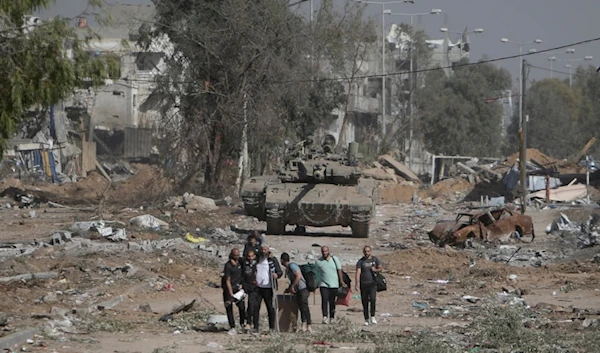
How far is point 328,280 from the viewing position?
51.9 feet

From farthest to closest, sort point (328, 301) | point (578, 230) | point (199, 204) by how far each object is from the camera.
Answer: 1. point (199, 204)
2. point (578, 230)
3. point (328, 301)

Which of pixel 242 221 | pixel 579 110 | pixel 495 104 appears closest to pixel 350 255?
pixel 242 221

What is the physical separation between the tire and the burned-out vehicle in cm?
362

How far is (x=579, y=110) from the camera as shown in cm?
9806

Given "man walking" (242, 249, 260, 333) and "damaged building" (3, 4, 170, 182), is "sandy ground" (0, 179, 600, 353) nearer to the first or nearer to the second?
"man walking" (242, 249, 260, 333)

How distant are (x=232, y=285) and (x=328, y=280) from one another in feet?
4.93

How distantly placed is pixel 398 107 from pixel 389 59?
139 inches

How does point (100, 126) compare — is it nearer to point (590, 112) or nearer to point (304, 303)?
point (590, 112)

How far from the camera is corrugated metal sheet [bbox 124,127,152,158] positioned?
67688mm

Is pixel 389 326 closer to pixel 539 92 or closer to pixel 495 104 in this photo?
pixel 495 104

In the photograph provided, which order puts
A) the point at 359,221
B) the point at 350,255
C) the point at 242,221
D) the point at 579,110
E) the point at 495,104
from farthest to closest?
the point at 579,110 < the point at 495,104 < the point at 242,221 < the point at 359,221 < the point at 350,255

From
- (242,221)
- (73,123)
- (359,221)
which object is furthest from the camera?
(73,123)

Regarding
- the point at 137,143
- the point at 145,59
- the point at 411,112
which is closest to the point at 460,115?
the point at 411,112

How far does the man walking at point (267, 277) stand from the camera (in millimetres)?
15008
